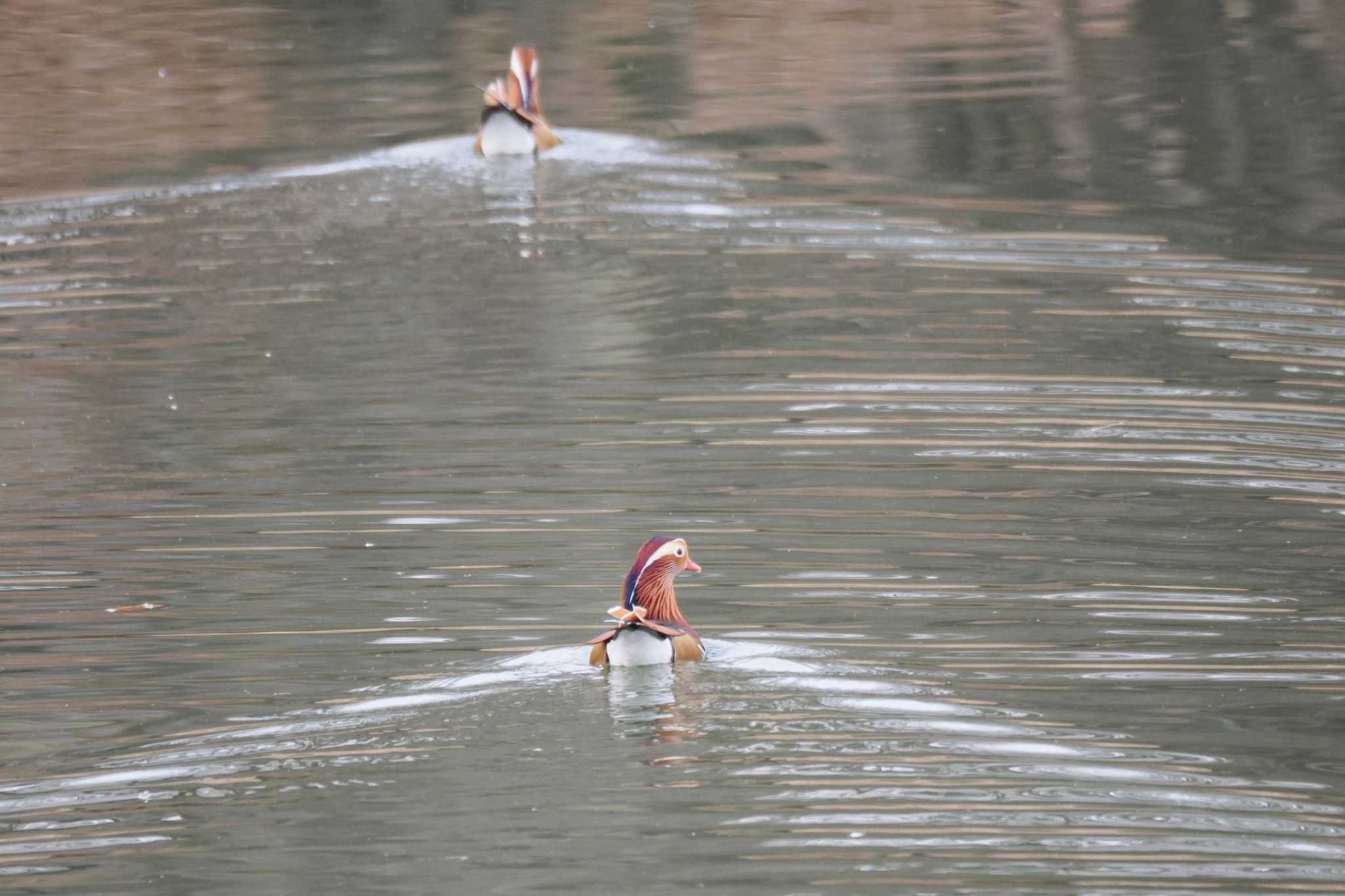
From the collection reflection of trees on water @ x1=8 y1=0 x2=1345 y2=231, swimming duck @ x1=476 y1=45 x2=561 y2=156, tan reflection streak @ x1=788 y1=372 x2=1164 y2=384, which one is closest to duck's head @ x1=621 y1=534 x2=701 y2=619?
tan reflection streak @ x1=788 y1=372 x2=1164 y2=384

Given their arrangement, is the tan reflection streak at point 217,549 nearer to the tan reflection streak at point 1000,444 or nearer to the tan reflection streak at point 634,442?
the tan reflection streak at point 634,442

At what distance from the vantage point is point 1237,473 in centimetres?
964

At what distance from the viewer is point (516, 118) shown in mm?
17109

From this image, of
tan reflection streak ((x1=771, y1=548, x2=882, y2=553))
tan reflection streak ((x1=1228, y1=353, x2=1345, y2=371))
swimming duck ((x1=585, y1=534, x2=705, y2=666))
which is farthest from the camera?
tan reflection streak ((x1=1228, y1=353, x2=1345, y2=371))

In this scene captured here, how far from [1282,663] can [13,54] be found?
20.0m

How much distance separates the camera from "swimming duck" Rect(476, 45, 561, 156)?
17.1 meters

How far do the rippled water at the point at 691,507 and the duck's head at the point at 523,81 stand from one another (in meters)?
0.54

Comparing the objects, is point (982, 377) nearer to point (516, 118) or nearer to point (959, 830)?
point (959, 830)

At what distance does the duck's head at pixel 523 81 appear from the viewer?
1752 centimetres

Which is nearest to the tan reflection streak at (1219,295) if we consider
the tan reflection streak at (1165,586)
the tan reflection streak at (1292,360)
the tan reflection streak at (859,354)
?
the tan reflection streak at (1292,360)

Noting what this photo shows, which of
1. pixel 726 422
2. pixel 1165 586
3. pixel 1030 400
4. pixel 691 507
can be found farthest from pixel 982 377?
pixel 1165 586

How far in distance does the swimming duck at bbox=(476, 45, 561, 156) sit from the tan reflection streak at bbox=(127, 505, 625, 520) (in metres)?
7.98

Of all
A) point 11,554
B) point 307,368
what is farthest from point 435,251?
point 11,554

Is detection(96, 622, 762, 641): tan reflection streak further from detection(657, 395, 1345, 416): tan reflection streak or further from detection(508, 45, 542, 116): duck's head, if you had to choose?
detection(508, 45, 542, 116): duck's head
